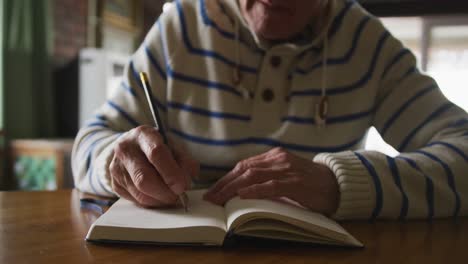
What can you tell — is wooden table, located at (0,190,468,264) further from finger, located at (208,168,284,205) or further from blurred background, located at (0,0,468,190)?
blurred background, located at (0,0,468,190)

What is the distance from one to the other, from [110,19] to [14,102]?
3.98ft

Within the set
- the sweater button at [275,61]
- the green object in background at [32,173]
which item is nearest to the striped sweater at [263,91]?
the sweater button at [275,61]

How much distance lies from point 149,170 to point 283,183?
0.19m

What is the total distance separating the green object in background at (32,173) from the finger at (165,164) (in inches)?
92.0

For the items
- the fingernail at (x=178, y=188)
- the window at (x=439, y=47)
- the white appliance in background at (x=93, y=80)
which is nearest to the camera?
the fingernail at (x=178, y=188)

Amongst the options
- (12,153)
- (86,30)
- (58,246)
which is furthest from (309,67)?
(86,30)

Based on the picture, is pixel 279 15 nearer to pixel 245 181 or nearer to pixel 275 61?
pixel 275 61

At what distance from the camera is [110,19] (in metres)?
3.76

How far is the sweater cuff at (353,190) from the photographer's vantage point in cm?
65

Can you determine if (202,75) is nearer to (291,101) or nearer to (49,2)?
(291,101)

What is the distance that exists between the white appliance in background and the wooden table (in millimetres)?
2583

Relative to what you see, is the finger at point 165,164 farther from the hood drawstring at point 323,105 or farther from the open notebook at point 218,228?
the hood drawstring at point 323,105

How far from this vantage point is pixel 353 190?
0.65 meters

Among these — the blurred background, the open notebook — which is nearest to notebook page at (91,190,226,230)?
the open notebook
